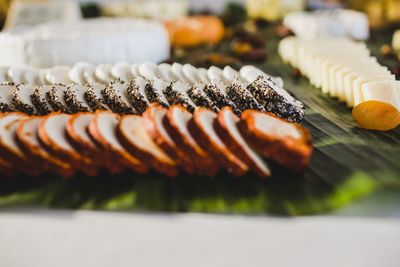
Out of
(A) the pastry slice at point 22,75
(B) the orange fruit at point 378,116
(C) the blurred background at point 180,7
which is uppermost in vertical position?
(A) the pastry slice at point 22,75

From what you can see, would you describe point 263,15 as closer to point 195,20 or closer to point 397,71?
point 195,20

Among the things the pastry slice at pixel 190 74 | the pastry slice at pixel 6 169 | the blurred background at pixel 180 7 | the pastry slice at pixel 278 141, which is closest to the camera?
the pastry slice at pixel 278 141

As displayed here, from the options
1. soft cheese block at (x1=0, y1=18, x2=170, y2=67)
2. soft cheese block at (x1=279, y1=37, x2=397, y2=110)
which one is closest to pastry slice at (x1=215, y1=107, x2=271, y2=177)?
soft cheese block at (x1=279, y1=37, x2=397, y2=110)

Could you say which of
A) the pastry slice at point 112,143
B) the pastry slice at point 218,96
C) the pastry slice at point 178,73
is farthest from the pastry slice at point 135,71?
the pastry slice at point 112,143

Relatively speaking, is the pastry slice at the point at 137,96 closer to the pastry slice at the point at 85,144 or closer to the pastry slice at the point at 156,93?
the pastry slice at the point at 156,93

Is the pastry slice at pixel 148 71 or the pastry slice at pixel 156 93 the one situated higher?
the pastry slice at pixel 156 93

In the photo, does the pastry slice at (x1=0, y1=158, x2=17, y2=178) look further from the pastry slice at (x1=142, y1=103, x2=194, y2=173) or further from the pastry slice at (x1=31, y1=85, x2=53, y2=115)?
the pastry slice at (x1=142, y1=103, x2=194, y2=173)

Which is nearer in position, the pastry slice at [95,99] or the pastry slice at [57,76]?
the pastry slice at [95,99]
